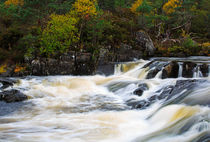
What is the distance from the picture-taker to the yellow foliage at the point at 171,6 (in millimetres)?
Result: 24595

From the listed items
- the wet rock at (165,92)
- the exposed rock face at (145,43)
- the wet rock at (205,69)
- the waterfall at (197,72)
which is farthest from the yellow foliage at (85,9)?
the wet rock at (165,92)

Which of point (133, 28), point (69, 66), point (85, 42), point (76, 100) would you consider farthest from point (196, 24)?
point (76, 100)

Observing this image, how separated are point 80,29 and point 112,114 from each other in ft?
35.4

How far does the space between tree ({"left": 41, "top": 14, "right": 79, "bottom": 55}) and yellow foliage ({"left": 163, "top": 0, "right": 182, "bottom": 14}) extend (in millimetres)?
13526

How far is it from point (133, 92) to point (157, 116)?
10.2 feet

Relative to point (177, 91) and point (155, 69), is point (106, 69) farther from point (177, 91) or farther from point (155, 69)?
point (177, 91)

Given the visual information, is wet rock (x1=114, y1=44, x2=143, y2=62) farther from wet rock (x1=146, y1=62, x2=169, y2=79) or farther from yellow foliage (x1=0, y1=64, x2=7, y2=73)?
yellow foliage (x1=0, y1=64, x2=7, y2=73)

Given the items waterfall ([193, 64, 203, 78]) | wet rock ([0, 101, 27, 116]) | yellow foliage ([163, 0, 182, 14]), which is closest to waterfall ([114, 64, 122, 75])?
waterfall ([193, 64, 203, 78])

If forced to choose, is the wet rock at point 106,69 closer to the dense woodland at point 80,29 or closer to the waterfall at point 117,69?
the waterfall at point 117,69

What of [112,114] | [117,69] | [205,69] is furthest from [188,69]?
[112,114]

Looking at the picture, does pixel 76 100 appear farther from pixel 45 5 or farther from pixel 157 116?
pixel 45 5

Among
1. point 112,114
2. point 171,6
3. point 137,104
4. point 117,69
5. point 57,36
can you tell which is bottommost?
point 112,114

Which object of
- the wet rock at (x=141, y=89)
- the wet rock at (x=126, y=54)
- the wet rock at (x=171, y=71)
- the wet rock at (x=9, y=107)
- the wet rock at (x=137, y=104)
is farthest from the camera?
the wet rock at (x=126, y=54)

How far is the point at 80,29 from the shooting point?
16.9 metres
